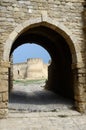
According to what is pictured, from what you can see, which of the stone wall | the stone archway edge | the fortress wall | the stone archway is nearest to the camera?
the stone archway edge

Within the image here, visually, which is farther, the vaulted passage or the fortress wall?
the fortress wall

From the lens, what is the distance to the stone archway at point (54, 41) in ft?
25.0

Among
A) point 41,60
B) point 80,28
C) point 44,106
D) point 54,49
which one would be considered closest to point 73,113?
point 44,106

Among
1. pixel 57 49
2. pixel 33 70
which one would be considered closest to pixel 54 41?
pixel 57 49

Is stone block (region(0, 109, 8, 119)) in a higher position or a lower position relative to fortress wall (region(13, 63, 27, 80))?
lower

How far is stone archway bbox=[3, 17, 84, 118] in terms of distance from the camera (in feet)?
25.0

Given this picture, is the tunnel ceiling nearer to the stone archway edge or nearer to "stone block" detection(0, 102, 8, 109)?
the stone archway edge

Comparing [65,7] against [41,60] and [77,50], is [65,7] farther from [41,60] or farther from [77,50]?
[41,60]

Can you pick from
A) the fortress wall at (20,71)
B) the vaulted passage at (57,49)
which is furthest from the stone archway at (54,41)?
the fortress wall at (20,71)

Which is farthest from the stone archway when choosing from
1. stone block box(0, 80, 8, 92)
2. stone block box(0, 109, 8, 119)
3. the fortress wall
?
the fortress wall

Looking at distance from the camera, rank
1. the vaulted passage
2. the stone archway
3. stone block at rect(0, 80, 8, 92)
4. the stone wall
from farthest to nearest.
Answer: the stone wall < the vaulted passage < the stone archway < stone block at rect(0, 80, 8, 92)

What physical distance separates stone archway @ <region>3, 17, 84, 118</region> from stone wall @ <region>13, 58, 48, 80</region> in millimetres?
16708

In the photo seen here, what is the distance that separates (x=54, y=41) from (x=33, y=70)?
18891 mm

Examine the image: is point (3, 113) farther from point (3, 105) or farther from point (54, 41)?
point (54, 41)
